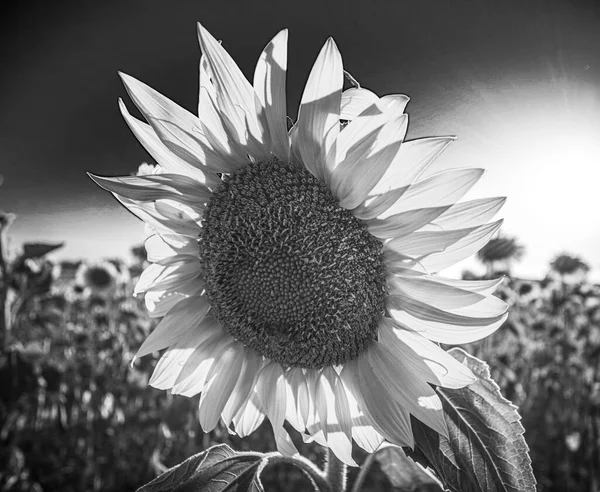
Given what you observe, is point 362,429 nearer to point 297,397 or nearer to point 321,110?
point 297,397

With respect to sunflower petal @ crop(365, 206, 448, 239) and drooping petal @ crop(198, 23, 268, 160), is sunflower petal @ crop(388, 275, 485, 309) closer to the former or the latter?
sunflower petal @ crop(365, 206, 448, 239)

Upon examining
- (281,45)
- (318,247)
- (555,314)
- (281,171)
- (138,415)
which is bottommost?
(138,415)

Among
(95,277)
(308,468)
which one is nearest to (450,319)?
(308,468)

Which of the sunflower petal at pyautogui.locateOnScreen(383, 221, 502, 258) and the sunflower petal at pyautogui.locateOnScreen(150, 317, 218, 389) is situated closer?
the sunflower petal at pyautogui.locateOnScreen(383, 221, 502, 258)

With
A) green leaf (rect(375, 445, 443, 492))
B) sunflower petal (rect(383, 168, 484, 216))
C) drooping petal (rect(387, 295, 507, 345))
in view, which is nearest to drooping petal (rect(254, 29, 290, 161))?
sunflower petal (rect(383, 168, 484, 216))

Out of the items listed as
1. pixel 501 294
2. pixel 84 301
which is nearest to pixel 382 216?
pixel 501 294

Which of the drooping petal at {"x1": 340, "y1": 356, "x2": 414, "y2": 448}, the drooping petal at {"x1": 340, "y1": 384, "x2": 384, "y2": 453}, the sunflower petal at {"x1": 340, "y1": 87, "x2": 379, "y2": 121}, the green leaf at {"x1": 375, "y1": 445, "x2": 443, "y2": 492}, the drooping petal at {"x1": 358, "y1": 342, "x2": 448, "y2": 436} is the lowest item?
the green leaf at {"x1": 375, "y1": 445, "x2": 443, "y2": 492}

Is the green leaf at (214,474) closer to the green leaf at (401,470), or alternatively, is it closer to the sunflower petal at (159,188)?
the green leaf at (401,470)

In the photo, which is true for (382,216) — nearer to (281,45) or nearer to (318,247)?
(318,247)
